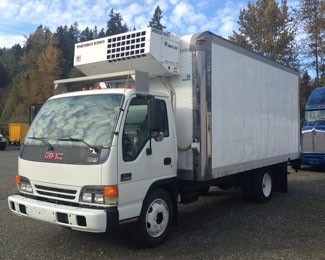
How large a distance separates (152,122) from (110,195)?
47.1 inches

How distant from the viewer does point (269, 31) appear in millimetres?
36125

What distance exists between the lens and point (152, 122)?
561 cm

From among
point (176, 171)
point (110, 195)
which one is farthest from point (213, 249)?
point (110, 195)

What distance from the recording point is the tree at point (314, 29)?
2881 centimetres

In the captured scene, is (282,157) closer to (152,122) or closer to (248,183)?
(248,183)

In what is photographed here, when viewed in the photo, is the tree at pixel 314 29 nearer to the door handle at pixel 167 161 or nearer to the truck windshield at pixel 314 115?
the truck windshield at pixel 314 115

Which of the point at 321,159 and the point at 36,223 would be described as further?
the point at 321,159

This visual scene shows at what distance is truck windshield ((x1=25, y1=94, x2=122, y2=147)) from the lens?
17.6 ft

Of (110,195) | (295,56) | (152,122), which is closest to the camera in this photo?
(110,195)

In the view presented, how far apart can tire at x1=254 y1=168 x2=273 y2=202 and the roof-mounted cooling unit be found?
369cm

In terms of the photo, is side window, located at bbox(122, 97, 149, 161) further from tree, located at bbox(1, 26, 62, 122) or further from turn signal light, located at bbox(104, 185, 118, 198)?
tree, located at bbox(1, 26, 62, 122)

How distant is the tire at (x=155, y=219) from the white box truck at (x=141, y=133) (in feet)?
0.05

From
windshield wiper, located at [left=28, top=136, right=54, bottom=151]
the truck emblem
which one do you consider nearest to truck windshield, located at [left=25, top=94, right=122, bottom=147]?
windshield wiper, located at [left=28, top=136, right=54, bottom=151]

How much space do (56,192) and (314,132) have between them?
43.1 feet
